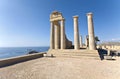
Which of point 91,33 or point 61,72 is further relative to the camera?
point 91,33

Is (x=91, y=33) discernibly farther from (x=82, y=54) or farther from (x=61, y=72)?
(x=61, y=72)

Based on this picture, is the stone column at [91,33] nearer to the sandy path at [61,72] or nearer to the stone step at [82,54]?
the stone step at [82,54]

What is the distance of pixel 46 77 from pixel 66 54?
413 inches

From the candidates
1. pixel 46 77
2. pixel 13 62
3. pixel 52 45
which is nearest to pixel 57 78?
pixel 46 77

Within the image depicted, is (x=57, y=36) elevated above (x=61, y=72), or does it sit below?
above

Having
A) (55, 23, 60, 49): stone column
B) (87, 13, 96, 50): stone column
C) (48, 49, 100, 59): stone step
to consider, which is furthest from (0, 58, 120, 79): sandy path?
(55, 23, 60, 49): stone column

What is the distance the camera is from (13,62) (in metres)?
A: 10.8

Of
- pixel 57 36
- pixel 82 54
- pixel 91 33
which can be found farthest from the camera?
pixel 57 36

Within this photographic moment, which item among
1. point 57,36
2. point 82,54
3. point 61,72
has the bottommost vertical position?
point 61,72

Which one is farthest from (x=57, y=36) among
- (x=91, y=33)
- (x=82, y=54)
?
(x=82, y=54)

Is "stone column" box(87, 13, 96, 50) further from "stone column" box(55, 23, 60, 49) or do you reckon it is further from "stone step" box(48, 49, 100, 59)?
"stone column" box(55, 23, 60, 49)

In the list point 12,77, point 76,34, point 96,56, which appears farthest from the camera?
point 76,34

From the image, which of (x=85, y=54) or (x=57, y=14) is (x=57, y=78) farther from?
(x=57, y=14)

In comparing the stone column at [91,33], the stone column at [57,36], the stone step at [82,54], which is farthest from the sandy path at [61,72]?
the stone column at [57,36]
